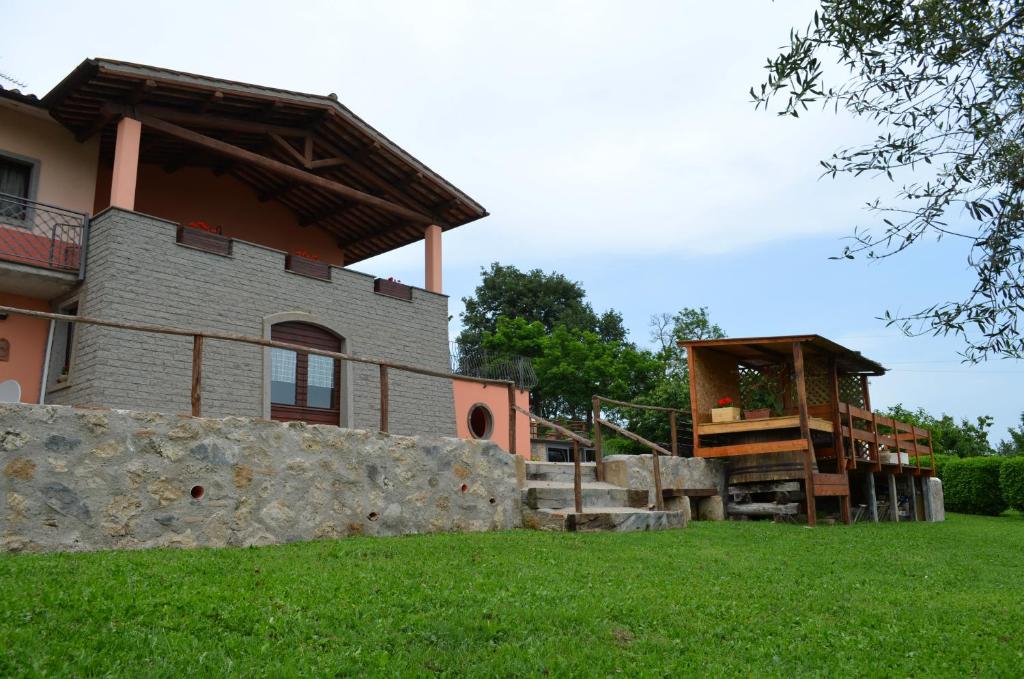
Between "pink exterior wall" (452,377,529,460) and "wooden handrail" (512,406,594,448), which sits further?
"pink exterior wall" (452,377,529,460)

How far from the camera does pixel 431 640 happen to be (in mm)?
4734

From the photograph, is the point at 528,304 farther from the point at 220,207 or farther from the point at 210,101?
the point at 210,101

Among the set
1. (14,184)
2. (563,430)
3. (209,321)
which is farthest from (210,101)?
(563,430)

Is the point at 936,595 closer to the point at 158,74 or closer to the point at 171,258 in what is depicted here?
the point at 171,258

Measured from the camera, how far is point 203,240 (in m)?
11.7

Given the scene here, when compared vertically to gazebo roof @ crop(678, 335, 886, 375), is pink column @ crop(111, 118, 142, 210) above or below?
above

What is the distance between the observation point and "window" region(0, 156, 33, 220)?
1137cm

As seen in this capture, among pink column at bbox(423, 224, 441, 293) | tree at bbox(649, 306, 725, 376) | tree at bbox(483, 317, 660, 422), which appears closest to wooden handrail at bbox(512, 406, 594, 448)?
pink column at bbox(423, 224, 441, 293)

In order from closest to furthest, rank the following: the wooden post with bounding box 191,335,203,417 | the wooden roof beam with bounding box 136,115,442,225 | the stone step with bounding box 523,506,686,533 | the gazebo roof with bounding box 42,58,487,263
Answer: the wooden post with bounding box 191,335,203,417 < the stone step with bounding box 523,506,686,533 < the gazebo roof with bounding box 42,58,487,263 < the wooden roof beam with bounding box 136,115,442,225

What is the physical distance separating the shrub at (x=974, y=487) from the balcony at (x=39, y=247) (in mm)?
21746

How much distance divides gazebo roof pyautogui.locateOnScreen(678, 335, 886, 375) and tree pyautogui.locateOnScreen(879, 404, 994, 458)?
1824 cm

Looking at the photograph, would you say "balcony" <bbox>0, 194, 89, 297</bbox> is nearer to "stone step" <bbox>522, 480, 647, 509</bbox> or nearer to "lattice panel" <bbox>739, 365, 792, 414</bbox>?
"stone step" <bbox>522, 480, 647, 509</bbox>

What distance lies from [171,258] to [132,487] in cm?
520

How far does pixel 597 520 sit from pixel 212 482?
4.78m
